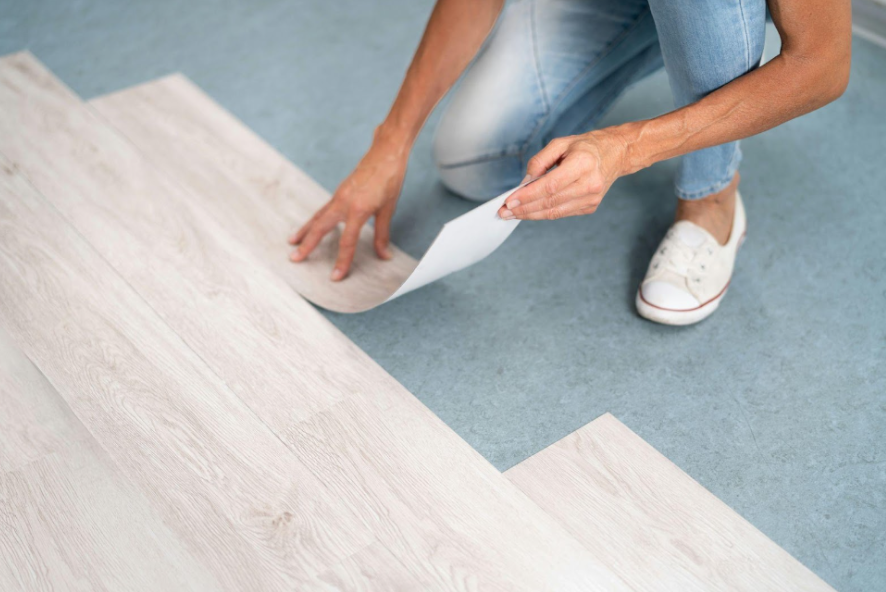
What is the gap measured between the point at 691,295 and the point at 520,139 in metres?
0.49

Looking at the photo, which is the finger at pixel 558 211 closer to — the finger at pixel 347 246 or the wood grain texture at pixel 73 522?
the finger at pixel 347 246

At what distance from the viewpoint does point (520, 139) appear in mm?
1623

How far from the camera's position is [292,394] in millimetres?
1175

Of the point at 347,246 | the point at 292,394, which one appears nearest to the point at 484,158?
the point at 347,246

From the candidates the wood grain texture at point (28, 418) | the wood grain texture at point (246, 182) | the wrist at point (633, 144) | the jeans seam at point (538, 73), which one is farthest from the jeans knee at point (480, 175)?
the wood grain texture at point (28, 418)

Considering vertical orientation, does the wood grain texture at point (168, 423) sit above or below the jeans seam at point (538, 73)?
below

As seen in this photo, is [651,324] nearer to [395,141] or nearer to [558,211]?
[558,211]

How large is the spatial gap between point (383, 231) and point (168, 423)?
51 cm

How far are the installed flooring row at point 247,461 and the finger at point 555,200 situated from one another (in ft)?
1.06

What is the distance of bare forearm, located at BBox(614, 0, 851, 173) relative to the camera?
1.08 m

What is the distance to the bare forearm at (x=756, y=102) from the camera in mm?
1078

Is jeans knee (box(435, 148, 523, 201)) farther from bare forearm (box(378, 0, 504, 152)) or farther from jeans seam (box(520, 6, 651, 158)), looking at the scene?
bare forearm (box(378, 0, 504, 152))

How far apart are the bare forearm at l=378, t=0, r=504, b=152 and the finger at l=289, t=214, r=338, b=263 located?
0.17m

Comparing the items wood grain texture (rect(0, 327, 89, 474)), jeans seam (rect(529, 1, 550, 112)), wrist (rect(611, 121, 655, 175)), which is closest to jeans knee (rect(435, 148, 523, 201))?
jeans seam (rect(529, 1, 550, 112))
